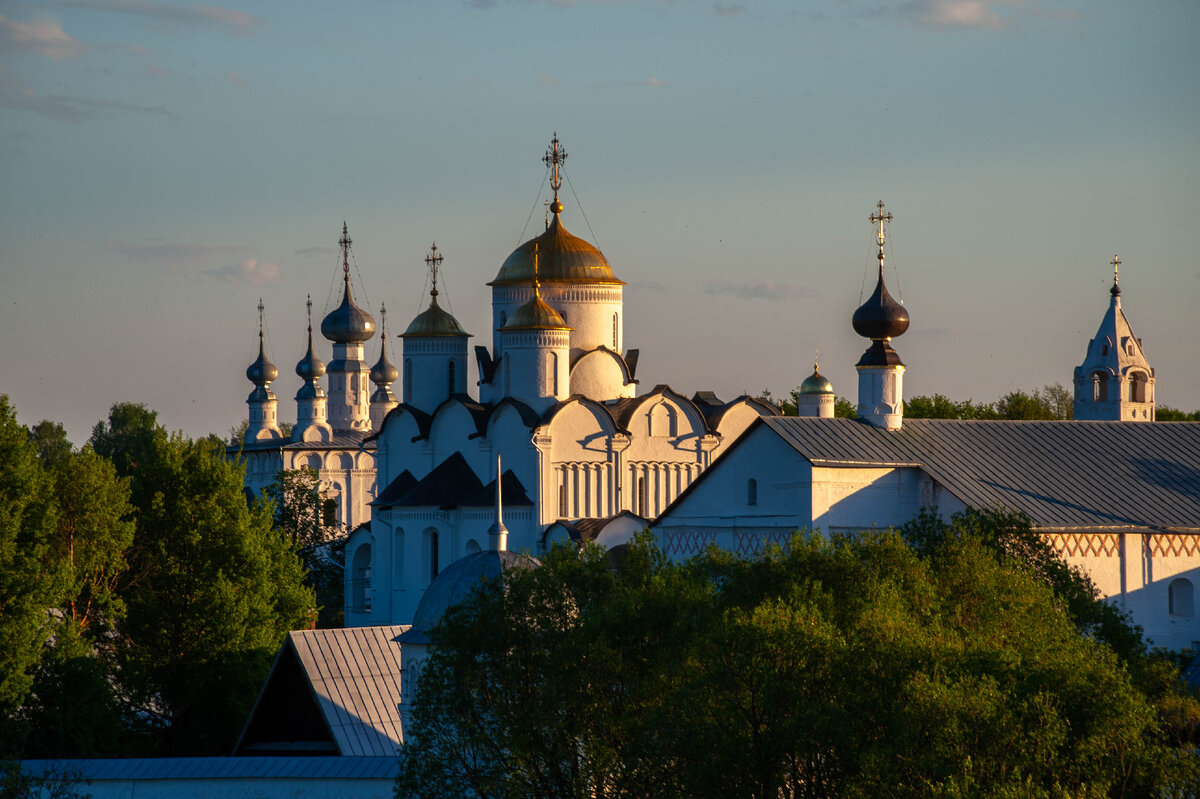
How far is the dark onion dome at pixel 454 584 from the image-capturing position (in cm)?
2092

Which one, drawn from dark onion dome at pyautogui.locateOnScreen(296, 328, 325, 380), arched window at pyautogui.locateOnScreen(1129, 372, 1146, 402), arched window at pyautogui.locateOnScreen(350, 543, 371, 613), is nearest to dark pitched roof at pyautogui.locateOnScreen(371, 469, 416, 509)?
arched window at pyautogui.locateOnScreen(350, 543, 371, 613)

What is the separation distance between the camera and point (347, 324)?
5572cm

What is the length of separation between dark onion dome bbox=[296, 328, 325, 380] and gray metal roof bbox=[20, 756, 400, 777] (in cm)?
3809

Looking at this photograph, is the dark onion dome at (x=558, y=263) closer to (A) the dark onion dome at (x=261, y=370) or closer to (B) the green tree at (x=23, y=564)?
(B) the green tree at (x=23, y=564)

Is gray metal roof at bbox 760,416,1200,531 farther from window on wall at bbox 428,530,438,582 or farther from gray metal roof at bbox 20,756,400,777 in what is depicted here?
gray metal roof at bbox 20,756,400,777

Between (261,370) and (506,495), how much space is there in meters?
28.3

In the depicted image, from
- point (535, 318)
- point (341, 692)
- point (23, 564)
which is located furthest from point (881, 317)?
point (23, 564)

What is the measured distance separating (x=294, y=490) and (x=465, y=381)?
742 cm

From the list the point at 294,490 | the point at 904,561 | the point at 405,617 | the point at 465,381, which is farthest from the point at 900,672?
the point at 294,490

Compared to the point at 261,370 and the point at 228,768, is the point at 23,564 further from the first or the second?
the point at 261,370

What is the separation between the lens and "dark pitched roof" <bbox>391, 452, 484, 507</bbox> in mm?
34938

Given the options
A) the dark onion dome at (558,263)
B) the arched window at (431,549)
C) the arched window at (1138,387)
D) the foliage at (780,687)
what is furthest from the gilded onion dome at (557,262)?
the foliage at (780,687)

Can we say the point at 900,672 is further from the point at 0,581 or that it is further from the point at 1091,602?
the point at 0,581

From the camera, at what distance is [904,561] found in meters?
19.4
